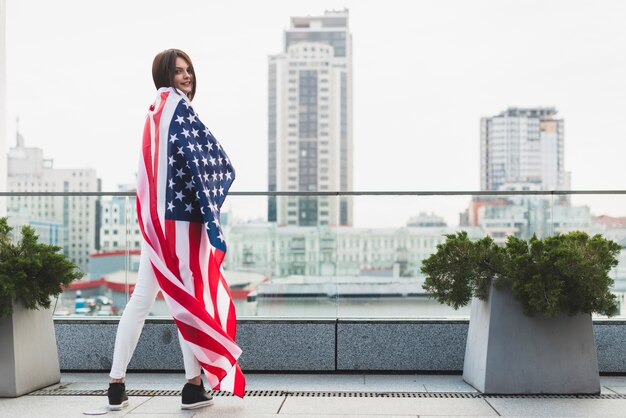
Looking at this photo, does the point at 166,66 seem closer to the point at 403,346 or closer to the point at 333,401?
the point at 333,401

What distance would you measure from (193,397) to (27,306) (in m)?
0.92

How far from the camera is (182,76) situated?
11.1 feet

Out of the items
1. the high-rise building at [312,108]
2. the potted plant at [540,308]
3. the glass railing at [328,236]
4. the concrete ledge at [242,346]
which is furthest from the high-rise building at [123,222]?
the high-rise building at [312,108]

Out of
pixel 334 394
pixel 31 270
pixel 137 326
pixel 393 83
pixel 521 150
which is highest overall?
pixel 393 83

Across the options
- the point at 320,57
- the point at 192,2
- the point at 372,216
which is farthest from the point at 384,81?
the point at 372,216

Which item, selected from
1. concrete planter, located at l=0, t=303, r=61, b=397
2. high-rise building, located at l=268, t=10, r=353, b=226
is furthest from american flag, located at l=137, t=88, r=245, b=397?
high-rise building, located at l=268, t=10, r=353, b=226

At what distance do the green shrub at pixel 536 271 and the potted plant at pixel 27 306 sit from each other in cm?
177

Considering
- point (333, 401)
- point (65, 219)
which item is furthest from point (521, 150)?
point (333, 401)

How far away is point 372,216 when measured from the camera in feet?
16.5

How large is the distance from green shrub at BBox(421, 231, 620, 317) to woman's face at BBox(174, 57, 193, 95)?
1369mm

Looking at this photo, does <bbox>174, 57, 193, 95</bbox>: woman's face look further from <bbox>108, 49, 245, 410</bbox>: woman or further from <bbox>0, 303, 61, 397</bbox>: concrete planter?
<bbox>0, 303, 61, 397</bbox>: concrete planter

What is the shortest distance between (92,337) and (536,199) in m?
2.60

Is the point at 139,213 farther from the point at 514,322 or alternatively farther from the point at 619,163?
the point at 619,163

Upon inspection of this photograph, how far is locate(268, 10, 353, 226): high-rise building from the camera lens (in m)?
→ 130
